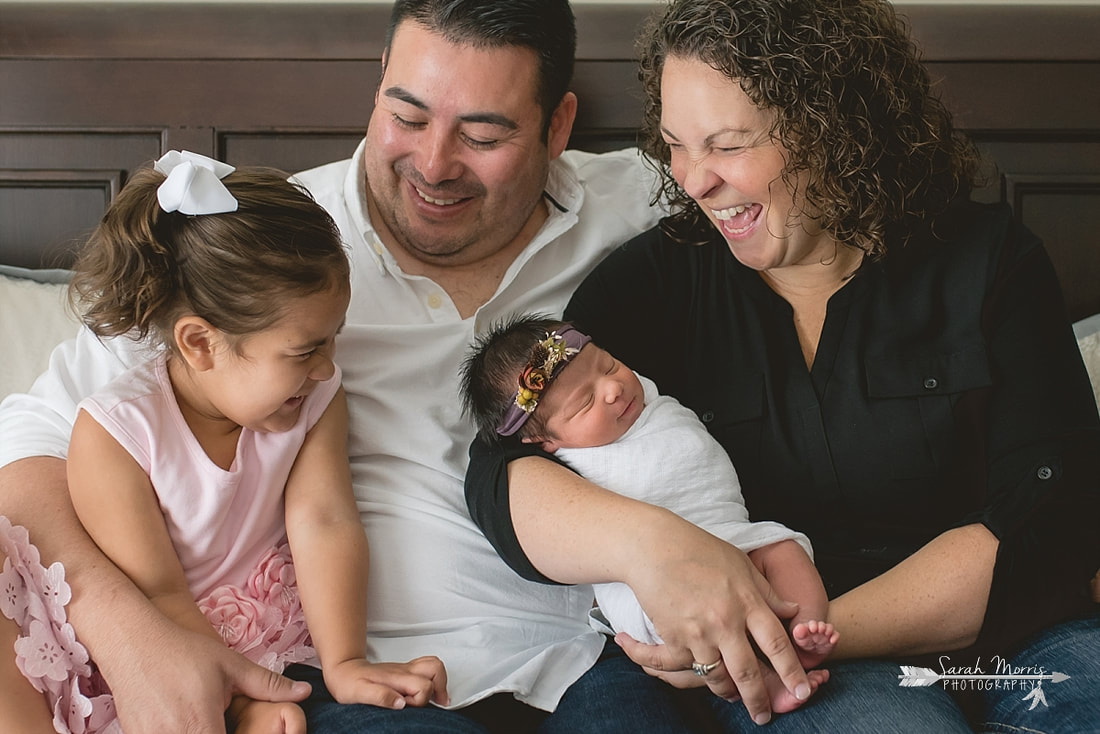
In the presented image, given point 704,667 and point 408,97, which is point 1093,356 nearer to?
point 704,667

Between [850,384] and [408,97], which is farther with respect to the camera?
[408,97]

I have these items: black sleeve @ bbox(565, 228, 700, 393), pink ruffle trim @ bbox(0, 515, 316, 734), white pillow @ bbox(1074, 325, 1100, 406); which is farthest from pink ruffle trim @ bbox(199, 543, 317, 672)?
white pillow @ bbox(1074, 325, 1100, 406)

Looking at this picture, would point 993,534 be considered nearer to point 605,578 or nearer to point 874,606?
point 874,606

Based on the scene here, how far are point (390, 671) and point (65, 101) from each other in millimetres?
1557

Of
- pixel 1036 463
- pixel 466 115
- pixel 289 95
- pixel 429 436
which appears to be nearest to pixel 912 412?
pixel 1036 463

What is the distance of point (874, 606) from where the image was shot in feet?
5.01

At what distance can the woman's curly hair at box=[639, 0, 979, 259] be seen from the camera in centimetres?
164

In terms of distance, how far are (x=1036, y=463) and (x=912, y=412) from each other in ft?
0.65

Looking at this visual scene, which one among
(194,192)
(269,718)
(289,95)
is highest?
(289,95)

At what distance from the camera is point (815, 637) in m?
1.41

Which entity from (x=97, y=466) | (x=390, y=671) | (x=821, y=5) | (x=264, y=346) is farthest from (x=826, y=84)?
(x=97, y=466)

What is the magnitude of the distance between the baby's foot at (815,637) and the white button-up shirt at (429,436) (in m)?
0.38

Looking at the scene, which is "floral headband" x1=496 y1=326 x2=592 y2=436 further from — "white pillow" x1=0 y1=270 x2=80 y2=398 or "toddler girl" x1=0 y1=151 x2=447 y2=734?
"white pillow" x1=0 y1=270 x2=80 y2=398

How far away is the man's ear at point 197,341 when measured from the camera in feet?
5.10
